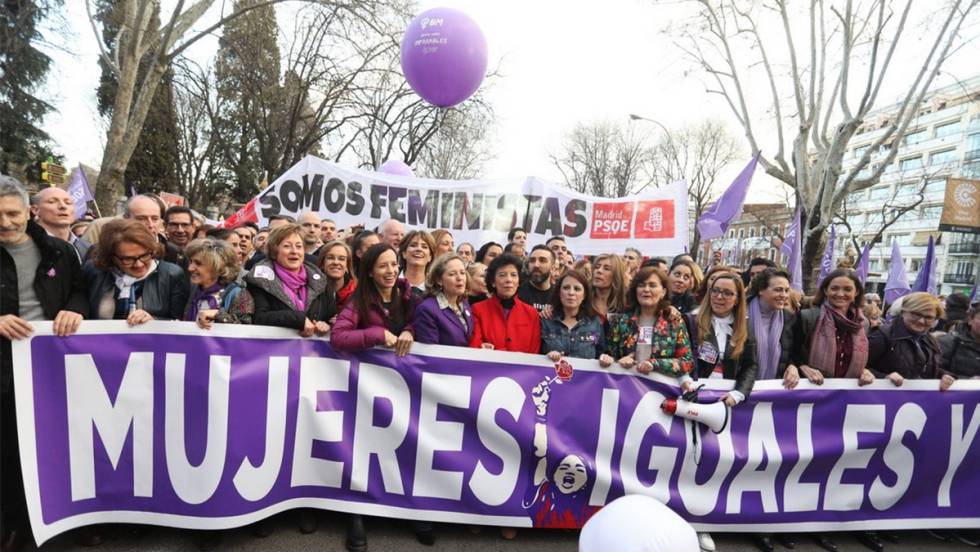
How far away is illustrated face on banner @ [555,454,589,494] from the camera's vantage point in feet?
9.53

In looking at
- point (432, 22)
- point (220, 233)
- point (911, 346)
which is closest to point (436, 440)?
point (220, 233)

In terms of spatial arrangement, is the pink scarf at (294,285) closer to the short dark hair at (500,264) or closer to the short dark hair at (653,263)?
the short dark hair at (500,264)

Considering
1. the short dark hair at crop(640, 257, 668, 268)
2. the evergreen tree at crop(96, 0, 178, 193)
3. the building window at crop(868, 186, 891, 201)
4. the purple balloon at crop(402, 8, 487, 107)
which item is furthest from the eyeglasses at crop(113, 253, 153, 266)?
the building window at crop(868, 186, 891, 201)

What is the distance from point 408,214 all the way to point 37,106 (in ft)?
79.5

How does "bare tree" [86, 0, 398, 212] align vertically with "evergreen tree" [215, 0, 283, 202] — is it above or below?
below

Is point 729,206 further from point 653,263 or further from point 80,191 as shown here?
point 80,191

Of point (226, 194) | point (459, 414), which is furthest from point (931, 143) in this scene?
point (459, 414)

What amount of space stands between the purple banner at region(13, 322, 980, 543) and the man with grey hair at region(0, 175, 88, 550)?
4.3 inches

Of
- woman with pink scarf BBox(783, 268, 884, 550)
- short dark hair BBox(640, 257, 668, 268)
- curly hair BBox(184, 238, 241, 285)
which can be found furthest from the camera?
short dark hair BBox(640, 257, 668, 268)

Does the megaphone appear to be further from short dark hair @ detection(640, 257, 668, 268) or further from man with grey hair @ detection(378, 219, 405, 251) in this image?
man with grey hair @ detection(378, 219, 405, 251)

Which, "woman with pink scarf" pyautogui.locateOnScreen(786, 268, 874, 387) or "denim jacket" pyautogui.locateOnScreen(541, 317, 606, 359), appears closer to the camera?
"denim jacket" pyautogui.locateOnScreen(541, 317, 606, 359)

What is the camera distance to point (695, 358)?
3174mm

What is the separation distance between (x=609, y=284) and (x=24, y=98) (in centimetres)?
2748

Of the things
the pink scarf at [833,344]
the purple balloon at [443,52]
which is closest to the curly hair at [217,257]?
the pink scarf at [833,344]
